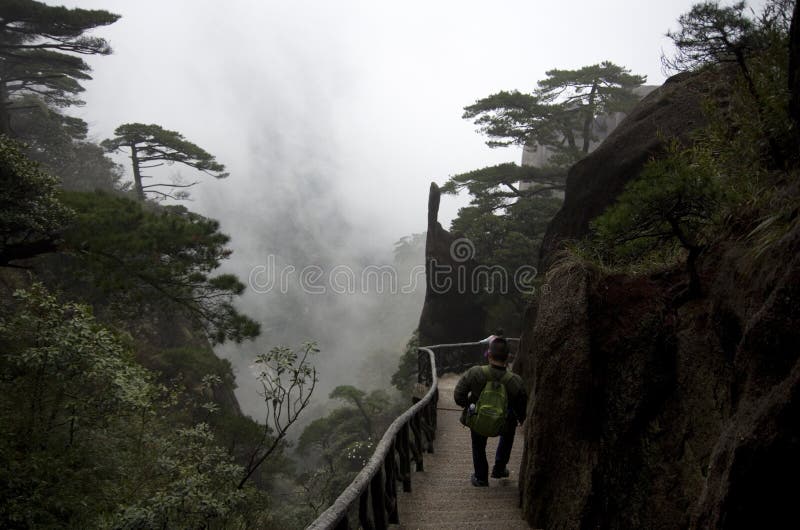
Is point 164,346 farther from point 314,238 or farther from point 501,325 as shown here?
point 314,238

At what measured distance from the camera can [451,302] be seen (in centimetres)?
Answer: 2334

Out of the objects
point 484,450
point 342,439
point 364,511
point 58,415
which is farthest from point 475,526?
point 342,439

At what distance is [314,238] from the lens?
121 metres

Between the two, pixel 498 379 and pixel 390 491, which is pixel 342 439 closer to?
pixel 390 491

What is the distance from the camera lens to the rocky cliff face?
2027 mm

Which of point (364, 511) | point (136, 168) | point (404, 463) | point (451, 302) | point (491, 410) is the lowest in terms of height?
point (404, 463)

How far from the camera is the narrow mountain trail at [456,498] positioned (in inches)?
170

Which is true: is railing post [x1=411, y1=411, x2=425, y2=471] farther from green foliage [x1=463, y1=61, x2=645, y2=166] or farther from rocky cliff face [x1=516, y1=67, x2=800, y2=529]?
green foliage [x1=463, y1=61, x2=645, y2=166]

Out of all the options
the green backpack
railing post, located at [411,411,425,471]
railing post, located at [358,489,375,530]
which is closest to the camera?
railing post, located at [358,489,375,530]

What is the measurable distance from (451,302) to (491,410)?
1866 centimetres

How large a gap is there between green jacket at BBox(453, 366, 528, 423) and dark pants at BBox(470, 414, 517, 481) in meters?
0.16

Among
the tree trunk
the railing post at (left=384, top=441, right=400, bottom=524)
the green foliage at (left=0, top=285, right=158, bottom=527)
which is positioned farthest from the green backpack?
the tree trunk

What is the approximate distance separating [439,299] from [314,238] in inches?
3998

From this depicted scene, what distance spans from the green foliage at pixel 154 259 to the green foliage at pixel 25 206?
33cm
